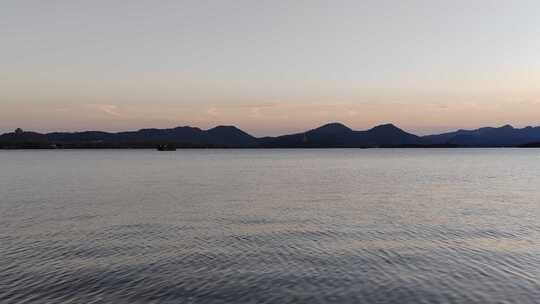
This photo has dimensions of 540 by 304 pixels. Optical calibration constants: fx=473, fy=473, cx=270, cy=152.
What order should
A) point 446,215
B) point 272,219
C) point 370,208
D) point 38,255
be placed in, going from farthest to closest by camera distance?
1. point 370,208
2. point 446,215
3. point 272,219
4. point 38,255

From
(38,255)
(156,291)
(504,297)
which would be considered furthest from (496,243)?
(38,255)

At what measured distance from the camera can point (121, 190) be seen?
271ft

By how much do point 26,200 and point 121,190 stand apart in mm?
18819

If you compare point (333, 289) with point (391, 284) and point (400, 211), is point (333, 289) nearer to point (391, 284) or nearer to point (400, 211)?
point (391, 284)

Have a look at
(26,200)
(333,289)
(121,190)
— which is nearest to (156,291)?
(333,289)

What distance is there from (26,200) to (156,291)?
162 ft

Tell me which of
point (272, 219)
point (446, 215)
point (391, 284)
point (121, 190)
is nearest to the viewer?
point (391, 284)

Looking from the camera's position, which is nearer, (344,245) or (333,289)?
(333,289)

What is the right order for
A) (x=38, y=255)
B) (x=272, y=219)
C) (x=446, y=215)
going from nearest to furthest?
1. (x=38, y=255)
2. (x=272, y=219)
3. (x=446, y=215)

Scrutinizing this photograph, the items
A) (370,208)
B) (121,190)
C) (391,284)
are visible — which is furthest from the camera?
(121,190)

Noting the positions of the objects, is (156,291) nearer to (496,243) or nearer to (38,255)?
(38,255)

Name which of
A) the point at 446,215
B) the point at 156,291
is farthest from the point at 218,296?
the point at 446,215

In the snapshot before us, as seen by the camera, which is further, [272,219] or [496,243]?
[272,219]

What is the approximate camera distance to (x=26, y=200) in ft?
215
